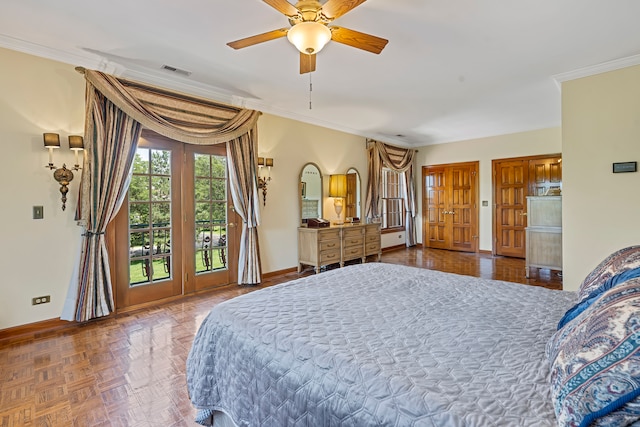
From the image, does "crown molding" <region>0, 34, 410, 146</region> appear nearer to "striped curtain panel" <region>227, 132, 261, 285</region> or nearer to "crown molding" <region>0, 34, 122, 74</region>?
"crown molding" <region>0, 34, 122, 74</region>

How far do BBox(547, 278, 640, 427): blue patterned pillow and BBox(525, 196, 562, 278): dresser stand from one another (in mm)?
4517

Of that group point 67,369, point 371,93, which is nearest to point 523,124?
point 371,93

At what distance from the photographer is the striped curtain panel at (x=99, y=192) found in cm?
→ 309

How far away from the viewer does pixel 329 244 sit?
5160mm

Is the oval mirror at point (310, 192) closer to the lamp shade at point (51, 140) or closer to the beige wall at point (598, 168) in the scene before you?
the lamp shade at point (51, 140)

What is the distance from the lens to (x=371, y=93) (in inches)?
167

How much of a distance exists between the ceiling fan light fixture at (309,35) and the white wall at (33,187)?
245 centimetres

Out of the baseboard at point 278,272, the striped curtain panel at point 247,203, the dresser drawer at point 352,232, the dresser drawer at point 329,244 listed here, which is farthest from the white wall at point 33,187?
the dresser drawer at point 352,232

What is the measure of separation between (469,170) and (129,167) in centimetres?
657

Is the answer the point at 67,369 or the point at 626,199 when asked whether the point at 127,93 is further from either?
the point at 626,199

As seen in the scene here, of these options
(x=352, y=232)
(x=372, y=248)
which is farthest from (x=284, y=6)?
(x=372, y=248)

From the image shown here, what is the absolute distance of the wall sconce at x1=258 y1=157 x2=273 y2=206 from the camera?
4662 mm

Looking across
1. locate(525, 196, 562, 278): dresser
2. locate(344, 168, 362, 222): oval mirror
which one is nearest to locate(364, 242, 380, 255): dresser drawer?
locate(344, 168, 362, 222): oval mirror

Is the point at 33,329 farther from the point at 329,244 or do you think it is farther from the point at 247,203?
the point at 329,244
